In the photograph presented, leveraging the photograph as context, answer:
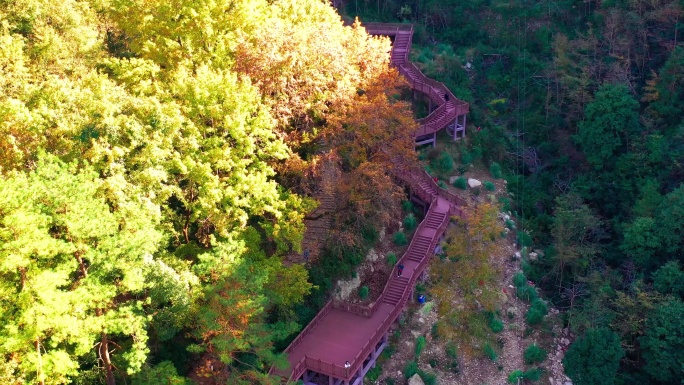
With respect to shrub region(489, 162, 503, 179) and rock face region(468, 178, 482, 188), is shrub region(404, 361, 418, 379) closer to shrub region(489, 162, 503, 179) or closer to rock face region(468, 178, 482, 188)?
rock face region(468, 178, 482, 188)

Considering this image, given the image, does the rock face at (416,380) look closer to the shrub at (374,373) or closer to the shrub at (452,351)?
the shrub at (374,373)

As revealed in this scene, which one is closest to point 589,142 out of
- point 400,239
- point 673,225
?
point 673,225

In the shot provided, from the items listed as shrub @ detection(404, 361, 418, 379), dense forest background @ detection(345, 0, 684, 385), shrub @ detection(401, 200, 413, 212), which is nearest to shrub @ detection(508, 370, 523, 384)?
dense forest background @ detection(345, 0, 684, 385)

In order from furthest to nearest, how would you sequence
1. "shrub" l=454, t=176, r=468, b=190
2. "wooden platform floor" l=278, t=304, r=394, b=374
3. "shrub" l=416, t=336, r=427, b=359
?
"shrub" l=454, t=176, r=468, b=190 → "shrub" l=416, t=336, r=427, b=359 → "wooden platform floor" l=278, t=304, r=394, b=374

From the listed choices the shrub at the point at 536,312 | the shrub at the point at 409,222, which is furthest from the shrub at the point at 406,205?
the shrub at the point at 536,312

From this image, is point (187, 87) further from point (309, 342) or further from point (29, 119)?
point (309, 342)

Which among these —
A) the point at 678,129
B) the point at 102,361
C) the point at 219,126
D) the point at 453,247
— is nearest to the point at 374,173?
the point at 453,247

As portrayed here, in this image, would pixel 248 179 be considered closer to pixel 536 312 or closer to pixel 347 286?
pixel 347 286
